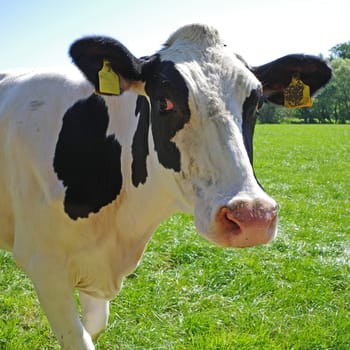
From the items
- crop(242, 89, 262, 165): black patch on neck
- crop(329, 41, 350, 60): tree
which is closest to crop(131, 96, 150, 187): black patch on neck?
crop(242, 89, 262, 165): black patch on neck

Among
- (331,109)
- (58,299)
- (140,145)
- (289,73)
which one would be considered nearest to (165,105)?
(140,145)

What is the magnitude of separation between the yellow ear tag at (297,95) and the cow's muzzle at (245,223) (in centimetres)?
125

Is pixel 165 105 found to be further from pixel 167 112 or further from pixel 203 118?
pixel 203 118

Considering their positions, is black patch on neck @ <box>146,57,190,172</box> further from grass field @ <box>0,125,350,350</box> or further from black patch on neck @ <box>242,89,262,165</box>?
grass field @ <box>0,125,350,350</box>

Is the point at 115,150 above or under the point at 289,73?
under

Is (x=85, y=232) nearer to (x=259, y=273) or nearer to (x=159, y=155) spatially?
(x=159, y=155)

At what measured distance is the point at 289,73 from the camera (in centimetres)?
280

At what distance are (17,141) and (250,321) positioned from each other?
246cm

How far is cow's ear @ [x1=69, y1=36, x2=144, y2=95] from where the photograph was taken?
2275 millimetres

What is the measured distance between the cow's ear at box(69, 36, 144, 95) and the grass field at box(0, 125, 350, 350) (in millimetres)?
2199

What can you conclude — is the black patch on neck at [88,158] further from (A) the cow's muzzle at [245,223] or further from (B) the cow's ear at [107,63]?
(A) the cow's muzzle at [245,223]

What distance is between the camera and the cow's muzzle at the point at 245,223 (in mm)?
1765

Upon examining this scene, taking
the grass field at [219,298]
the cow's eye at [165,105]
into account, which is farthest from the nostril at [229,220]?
the grass field at [219,298]

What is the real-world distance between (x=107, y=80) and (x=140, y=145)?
1.47 feet
